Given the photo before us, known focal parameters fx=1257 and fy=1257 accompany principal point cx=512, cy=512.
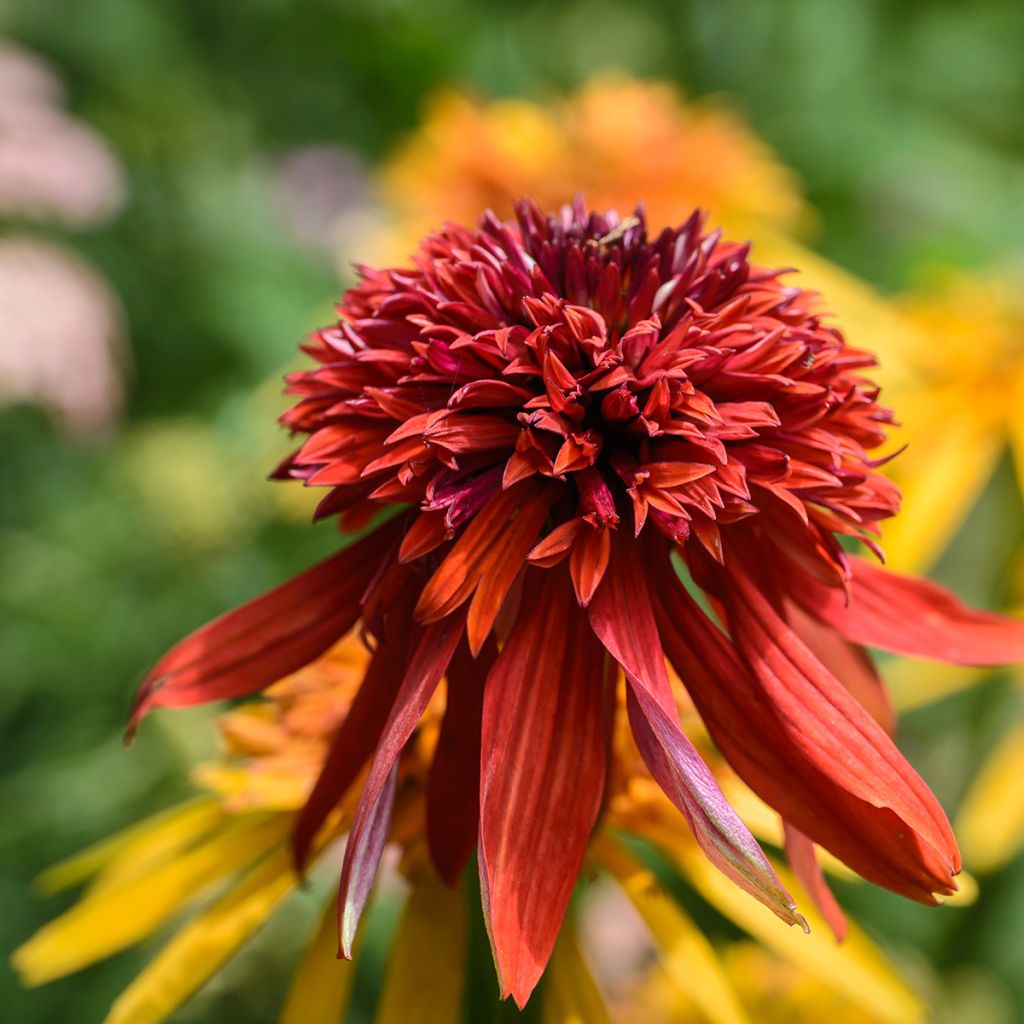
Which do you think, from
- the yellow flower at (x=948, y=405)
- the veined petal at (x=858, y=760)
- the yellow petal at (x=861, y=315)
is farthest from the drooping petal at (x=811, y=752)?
the yellow petal at (x=861, y=315)

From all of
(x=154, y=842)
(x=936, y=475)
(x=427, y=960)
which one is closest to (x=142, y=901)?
(x=154, y=842)

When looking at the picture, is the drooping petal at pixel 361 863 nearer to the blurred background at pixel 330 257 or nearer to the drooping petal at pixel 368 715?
the drooping petal at pixel 368 715

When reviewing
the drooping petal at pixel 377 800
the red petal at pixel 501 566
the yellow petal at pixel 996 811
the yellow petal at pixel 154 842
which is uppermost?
the red petal at pixel 501 566

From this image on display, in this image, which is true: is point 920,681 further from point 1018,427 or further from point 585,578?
Result: point 585,578

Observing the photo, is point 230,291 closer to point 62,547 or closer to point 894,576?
point 62,547

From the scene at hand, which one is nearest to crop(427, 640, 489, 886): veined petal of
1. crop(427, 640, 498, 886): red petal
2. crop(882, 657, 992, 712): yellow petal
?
crop(427, 640, 498, 886): red petal

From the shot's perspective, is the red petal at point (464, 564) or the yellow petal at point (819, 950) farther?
the yellow petal at point (819, 950)

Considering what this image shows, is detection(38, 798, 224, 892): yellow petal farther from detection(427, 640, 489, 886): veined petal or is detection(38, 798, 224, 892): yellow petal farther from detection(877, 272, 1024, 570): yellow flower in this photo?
detection(877, 272, 1024, 570): yellow flower
